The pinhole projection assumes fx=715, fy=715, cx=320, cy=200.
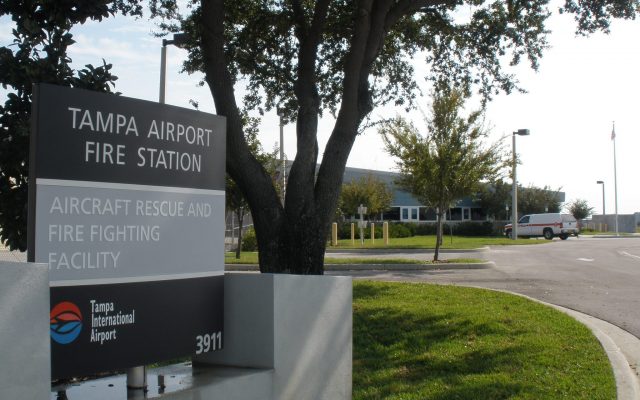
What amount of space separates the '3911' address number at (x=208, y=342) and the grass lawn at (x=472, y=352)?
2366 mm

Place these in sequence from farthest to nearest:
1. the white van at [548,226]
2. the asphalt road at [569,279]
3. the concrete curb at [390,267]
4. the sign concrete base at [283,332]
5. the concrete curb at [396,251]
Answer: the white van at [548,226]
the concrete curb at [396,251]
the concrete curb at [390,267]
the asphalt road at [569,279]
the sign concrete base at [283,332]

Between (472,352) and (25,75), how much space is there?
18.0 feet

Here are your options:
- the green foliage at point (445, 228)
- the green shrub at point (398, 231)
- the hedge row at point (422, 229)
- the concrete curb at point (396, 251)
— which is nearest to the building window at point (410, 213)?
the hedge row at point (422, 229)

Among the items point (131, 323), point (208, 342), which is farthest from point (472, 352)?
point (131, 323)

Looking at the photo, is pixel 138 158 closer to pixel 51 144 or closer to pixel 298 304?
pixel 51 144

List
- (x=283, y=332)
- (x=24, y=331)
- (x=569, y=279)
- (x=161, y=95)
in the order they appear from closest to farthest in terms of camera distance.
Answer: (x=24, y=331) → (x=283, y=332) → (x=161, y=95) → (x=569, y=279)

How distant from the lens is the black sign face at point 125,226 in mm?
3508

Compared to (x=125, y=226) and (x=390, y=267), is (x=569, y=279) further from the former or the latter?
(x=125, y=226)

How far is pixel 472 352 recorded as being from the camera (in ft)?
26.7

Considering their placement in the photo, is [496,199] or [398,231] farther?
[496,199]

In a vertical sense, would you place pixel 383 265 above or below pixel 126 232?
below

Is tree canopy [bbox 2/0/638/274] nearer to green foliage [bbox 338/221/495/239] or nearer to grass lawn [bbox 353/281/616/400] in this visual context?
grass lawn [bbox 353/281/616/400]

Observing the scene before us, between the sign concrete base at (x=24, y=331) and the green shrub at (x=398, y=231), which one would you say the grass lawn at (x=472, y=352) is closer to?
the sign concrete base at (x=24, y=331)

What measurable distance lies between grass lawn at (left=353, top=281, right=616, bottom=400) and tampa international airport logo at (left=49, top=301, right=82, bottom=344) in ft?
11.5
